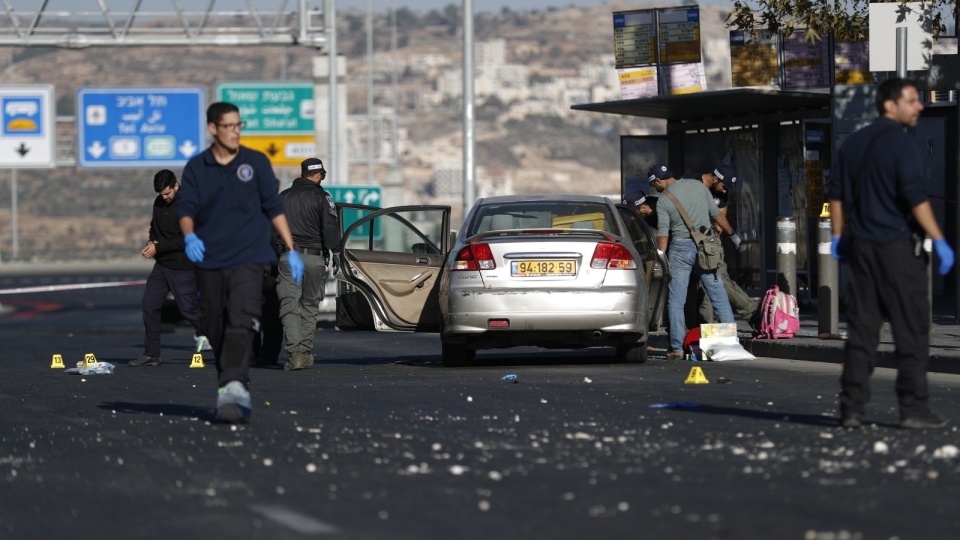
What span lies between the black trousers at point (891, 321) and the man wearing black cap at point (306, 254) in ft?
21.7

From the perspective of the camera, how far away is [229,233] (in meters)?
10.0

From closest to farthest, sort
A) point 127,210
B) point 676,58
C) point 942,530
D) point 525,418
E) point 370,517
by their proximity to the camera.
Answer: point 942,530 → point 370,517 → point 525,418 → point 676,58 → point 127,210

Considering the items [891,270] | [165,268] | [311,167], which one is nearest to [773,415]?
[891,270]

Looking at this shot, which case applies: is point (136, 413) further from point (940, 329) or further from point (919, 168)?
point (940, 329)

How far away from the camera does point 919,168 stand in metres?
9.23

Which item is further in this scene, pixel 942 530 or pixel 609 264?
pixel 609 264

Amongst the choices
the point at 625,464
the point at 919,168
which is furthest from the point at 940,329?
the point at 625,464

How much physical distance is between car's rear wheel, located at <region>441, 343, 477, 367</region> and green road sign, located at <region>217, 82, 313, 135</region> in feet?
82.8

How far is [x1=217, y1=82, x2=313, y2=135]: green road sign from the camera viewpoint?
131ft

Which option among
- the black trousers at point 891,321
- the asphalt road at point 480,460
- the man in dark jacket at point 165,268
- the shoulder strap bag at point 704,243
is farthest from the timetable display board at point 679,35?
the black trousers at point 891,321

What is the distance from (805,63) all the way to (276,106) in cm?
2201

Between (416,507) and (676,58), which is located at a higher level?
(676,58)

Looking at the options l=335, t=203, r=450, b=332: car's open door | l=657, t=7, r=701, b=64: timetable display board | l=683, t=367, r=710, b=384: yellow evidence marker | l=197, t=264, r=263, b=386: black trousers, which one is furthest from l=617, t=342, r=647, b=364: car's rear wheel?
l=657, t=7, r=701, b=64: timetable display board

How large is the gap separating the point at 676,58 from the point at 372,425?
39.6ft
